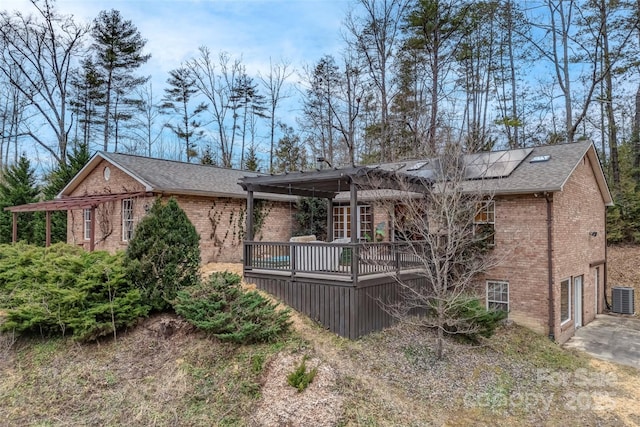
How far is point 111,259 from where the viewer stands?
A: 855cm

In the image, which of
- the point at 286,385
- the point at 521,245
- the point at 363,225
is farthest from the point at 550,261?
the point at 286,385

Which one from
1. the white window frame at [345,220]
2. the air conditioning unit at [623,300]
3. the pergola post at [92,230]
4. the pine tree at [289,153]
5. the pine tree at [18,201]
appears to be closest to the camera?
the pergola post at [92,230]

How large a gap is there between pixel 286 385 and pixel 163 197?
8.09 metres

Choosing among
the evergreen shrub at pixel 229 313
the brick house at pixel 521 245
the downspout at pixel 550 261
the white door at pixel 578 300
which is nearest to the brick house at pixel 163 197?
the brick house at pixel 521 245

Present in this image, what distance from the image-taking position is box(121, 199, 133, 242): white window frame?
1327cm

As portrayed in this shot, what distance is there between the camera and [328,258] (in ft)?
29.1

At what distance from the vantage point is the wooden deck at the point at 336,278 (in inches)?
318

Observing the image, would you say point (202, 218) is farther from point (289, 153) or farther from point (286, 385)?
point (289, 153)

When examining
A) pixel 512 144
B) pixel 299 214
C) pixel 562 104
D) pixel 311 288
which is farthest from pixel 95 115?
pixel 562 104

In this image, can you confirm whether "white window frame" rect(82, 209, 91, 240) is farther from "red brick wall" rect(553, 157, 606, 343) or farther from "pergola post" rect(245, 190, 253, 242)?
"red brick wall" rect(553, 157, 606, 343)

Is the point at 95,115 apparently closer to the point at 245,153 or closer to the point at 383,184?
the point at 245,153

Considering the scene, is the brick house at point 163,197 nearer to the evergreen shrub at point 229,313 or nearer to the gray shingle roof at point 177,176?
the gray shingle roof at point 177,176

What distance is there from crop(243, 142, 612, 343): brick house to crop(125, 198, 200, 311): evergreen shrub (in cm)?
190

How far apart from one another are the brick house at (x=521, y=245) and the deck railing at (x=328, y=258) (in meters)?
0.05
